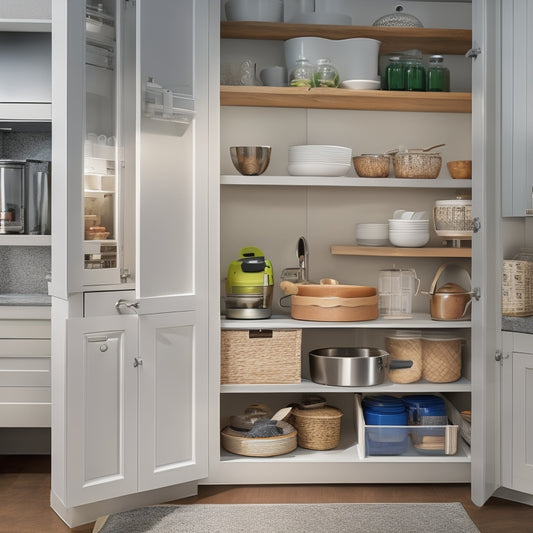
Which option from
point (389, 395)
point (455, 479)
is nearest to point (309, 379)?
point (389, 395)

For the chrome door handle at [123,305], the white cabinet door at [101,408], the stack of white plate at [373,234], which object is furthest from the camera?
the stack of white plate at [373,234]

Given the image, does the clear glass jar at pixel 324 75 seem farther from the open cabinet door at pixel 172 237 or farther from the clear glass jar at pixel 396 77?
the open cabinet door at pixel 172 237

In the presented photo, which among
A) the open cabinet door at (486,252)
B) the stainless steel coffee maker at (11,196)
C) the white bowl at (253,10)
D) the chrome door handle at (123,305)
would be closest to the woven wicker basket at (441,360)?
the open cabinet door at (486,252)

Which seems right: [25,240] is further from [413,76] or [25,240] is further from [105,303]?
[413,76]

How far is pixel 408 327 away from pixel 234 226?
3.49ft

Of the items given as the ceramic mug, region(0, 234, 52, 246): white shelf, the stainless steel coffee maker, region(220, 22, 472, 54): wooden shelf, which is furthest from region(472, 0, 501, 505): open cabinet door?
the stainless steel coffee maker

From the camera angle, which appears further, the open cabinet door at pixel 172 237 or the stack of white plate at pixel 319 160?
the stack of white plate at pixel 319 160

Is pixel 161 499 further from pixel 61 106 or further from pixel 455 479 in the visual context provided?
pixel 61 106

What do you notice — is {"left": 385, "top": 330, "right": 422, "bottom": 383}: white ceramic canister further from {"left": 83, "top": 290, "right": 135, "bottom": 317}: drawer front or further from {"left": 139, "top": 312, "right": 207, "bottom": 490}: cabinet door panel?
{"left": 83, "top": 290, "right": 135, "bottom": 317}: drawer front

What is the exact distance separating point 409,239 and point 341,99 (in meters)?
0.77

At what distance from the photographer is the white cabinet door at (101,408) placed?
299 cm

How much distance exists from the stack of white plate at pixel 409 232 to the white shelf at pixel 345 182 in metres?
0.18

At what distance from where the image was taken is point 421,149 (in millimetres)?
3818

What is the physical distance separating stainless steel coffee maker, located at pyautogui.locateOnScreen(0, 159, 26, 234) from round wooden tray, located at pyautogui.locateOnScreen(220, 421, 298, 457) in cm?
147
